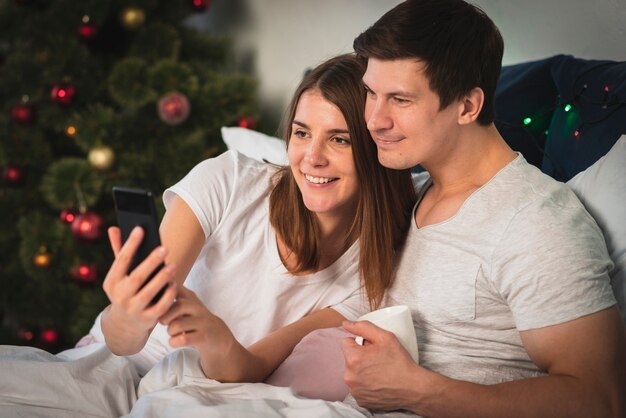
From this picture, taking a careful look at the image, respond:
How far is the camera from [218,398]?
51.9 inches

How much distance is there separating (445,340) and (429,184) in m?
0.37

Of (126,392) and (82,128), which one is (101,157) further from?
(126,392)

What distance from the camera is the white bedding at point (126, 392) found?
3.99ft

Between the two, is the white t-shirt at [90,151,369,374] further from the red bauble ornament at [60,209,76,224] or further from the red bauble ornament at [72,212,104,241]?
the red bauble ornament at [60,209,76,224]

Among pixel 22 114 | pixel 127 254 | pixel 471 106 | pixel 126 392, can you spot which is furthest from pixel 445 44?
pixel 22 114

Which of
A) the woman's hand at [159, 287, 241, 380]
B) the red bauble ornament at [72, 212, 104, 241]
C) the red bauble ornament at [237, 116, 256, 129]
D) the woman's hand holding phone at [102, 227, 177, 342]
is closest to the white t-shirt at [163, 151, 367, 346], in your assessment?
the woman's hand at [159, 287, 241, 380]

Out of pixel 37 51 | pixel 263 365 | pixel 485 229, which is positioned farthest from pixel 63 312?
pixel 485 229

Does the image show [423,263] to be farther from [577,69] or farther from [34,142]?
[34,142]

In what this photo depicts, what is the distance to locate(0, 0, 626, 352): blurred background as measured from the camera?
2.67 meters

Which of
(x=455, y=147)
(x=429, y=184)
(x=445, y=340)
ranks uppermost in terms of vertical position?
(x=455, y=147)

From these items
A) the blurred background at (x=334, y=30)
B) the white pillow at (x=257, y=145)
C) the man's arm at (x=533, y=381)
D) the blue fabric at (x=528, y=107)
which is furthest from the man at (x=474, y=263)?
the white pillow at (x=257, y=145)

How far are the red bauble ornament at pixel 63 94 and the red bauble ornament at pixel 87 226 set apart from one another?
41 centimetres

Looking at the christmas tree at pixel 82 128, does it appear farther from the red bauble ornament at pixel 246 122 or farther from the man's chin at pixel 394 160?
the man's chin at pixel 394 160

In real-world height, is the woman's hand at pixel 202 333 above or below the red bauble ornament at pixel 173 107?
below
